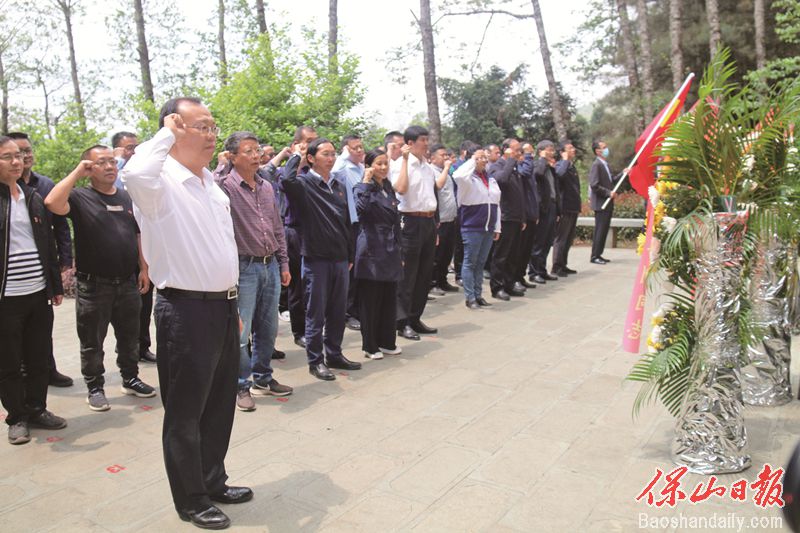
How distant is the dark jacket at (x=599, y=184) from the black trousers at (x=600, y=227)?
0.17 metres

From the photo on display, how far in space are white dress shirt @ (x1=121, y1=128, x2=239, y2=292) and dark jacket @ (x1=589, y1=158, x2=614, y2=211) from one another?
31.3 ft

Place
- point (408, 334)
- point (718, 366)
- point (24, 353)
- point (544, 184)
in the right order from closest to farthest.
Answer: point (718, 366)
point (24, 353)
point (408, 334)
point (544, 184)

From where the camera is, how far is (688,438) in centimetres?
394

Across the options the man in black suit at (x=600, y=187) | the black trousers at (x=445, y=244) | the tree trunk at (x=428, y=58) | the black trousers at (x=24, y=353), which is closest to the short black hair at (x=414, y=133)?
the black trousers at (x=445, y=244)

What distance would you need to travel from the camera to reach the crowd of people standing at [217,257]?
328cm

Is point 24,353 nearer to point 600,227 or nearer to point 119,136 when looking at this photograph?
point 119,136

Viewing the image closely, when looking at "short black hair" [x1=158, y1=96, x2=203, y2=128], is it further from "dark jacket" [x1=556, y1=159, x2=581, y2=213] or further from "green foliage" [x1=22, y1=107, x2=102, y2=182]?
"green foliage" [x1=22, y1=107, x2=102, y2=182]

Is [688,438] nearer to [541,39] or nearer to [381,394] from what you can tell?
[381,394]

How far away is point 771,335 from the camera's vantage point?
5098 millimetres

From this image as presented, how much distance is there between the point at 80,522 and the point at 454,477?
6.29 ft

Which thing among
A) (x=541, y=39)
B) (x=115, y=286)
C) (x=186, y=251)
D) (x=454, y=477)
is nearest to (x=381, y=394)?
(x=454, y=477)

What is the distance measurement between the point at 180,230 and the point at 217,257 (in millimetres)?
211

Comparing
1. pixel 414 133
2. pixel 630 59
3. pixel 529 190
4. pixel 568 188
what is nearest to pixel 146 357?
pixel 414 133

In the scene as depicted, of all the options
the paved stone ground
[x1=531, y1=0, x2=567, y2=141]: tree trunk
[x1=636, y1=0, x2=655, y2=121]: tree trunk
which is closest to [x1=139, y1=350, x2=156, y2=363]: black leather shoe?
the paved stone ground
